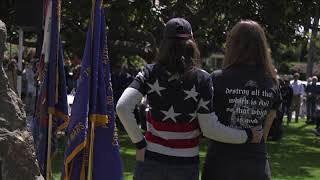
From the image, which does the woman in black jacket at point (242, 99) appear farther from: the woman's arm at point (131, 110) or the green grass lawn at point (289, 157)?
the green grass lawn at point (289, 157)

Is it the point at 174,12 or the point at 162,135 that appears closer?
the point at 162,135

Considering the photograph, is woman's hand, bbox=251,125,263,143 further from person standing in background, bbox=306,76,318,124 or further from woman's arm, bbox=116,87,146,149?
person standing in background, bbox=306,76,318,124

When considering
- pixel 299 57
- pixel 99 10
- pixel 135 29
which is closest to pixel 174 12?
pixel 135 29

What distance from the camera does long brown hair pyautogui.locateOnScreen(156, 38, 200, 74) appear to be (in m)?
3.98

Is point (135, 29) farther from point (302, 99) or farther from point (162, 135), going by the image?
point (162, 135)

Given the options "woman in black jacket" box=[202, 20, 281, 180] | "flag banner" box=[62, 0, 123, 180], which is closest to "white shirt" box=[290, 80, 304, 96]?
"flag banner" box=[62, 0, 123, 180]

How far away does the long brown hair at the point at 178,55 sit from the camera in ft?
13.1

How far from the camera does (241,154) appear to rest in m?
4.10

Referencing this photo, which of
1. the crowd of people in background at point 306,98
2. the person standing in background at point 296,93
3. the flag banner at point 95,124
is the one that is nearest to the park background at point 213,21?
the crowd of people in background at point 306,98

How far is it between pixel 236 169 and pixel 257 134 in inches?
10.5

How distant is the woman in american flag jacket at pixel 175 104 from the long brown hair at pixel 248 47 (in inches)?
10.0

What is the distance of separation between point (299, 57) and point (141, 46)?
61.0 m

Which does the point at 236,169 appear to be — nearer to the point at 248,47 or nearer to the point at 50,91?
the point at 248,47

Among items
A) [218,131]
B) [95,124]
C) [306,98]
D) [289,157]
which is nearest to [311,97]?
[306,98]
